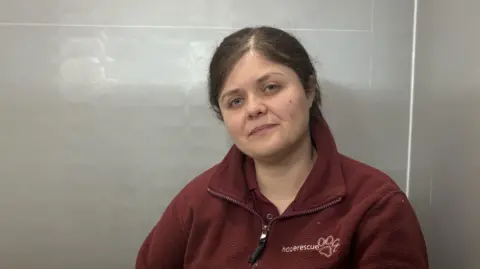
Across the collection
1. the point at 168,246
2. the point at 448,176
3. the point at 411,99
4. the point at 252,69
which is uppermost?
the point at 252,69

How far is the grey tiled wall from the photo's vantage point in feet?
3.85

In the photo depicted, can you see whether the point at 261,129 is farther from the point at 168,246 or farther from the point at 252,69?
the point at 168,246

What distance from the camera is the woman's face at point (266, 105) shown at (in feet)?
2.87

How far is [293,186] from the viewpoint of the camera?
956 millimetres

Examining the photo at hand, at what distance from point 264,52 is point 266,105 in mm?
95

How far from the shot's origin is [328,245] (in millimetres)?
844

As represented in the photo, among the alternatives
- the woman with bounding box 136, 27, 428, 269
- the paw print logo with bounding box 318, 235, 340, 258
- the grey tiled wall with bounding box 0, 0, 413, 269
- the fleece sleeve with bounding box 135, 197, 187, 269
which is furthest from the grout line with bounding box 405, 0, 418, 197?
the fleece sleeve with bounding box 135, 197, 187, 269

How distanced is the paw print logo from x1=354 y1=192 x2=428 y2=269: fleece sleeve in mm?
38

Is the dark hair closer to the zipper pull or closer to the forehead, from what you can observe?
the forehead

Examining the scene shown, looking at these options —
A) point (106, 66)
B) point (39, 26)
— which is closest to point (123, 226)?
point (106, 66)

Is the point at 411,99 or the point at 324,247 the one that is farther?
the point at 411,99

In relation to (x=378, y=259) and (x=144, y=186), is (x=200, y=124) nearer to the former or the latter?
(x=144, y=186)

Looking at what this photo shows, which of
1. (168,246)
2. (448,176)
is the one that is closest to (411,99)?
(448,176)

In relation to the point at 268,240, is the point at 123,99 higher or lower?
higher
